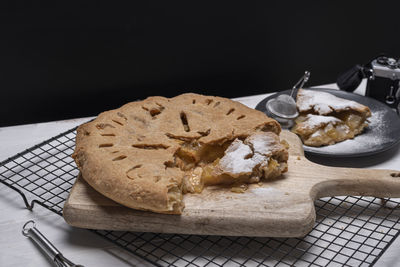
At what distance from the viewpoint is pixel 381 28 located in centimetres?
236

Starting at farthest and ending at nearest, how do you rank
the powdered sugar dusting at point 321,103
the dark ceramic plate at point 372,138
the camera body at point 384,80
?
1. the camera body at point 384,80
2. the powdered sugar dusting at point 321,103
3. the dark ceramic plate at point 372,138

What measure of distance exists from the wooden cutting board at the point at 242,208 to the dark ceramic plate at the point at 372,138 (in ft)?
0.84

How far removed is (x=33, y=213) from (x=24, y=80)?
0.78 meters

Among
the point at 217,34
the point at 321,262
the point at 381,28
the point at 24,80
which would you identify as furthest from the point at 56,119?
the point at 381,28

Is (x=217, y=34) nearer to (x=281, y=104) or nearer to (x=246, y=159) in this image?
(x=281, y=104)

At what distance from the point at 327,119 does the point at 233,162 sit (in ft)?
1.85

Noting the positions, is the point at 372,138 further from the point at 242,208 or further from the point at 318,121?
the point at 242,208

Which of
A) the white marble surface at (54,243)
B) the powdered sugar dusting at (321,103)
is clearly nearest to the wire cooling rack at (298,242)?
the white marble surface at (54,243)

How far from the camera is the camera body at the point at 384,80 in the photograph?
1.83 m

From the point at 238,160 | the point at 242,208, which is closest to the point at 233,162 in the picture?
the point at 238,160

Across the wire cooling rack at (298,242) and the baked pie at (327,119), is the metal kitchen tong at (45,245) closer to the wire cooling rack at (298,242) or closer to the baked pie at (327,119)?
the wire cooling rack at (298,242)

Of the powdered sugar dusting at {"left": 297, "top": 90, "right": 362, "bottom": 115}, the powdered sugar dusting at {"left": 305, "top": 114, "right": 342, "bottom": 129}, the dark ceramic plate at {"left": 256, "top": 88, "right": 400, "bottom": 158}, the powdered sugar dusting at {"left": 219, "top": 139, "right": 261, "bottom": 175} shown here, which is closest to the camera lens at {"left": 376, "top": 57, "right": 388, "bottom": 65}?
the dark ceramic plate at {"left": 256, "top": 88, "right": 400, "bottom": 158}

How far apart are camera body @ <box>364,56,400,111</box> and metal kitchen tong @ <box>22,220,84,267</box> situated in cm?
141

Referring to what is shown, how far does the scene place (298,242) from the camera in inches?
45.6
